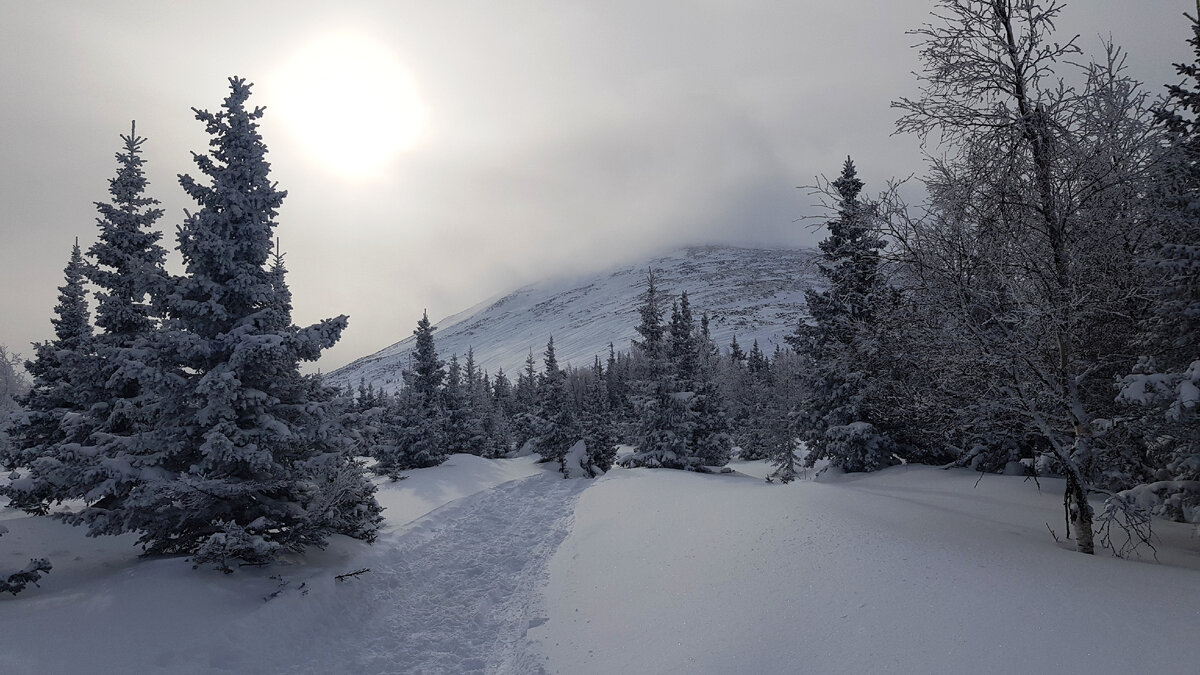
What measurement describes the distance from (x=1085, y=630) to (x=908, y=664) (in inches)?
70.9

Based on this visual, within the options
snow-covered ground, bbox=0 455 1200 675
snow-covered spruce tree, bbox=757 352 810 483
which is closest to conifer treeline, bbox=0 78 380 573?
snow-covered ground, bbox=0 455 1200 675

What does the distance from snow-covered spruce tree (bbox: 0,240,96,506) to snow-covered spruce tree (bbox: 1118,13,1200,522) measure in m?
16.5

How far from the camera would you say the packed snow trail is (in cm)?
794

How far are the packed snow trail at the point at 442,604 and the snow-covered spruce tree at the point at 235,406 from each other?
1819 millimetres

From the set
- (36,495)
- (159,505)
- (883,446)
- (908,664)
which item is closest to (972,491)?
(883,446)

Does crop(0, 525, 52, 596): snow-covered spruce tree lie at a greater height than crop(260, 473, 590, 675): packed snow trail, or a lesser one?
greater

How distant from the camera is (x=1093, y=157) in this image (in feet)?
22.5

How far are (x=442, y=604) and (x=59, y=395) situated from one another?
14.8m

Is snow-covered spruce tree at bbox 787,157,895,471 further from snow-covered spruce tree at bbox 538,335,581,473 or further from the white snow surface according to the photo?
snow-covered spruce tree at bbox 538,335,581,473

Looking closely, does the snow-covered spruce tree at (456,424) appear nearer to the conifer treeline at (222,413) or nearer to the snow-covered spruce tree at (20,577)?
the conifer treeline at (222,413)

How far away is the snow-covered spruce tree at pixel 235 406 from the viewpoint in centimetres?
879

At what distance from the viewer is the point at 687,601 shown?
8070mm

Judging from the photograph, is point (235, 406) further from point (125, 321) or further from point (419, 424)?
point (419, 424)

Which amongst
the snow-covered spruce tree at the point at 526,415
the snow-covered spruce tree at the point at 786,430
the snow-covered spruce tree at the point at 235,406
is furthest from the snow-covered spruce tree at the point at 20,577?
the snow-covered spruce tree at the point at 526,415
